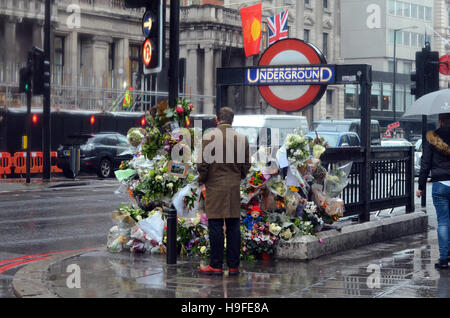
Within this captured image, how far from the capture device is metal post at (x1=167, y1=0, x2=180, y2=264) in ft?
29.8

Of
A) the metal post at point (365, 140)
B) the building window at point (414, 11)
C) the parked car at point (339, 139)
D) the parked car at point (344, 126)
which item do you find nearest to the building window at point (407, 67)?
A: the building window at point (414, 11)

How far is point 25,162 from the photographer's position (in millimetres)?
30328


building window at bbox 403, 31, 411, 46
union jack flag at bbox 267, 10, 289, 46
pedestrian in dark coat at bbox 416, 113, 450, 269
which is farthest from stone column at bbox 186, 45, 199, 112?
pedestrian in dark coat at bbox 416, 113, 450, 269

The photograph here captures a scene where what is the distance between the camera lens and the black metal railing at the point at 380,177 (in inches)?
438

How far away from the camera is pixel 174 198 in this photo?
32.7ft

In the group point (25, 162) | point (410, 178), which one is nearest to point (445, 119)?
point (410, 178)

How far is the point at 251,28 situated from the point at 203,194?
33.3 metres

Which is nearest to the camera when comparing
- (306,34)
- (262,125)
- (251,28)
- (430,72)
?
(430,72)

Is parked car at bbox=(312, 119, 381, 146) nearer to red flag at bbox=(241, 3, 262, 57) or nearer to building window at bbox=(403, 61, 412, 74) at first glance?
red flag at bbox=(241, 3, 262, 57)

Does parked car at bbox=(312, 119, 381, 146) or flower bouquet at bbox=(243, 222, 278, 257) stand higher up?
parked car at bbox=(312, 119, 381, 146)

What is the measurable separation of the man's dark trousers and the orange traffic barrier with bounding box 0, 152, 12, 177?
2216cm

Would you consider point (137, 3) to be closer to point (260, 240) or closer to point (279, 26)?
point (260, 240)
